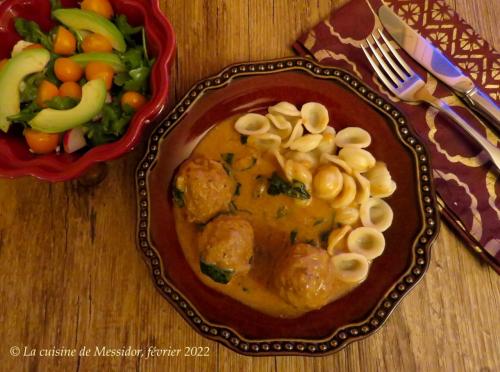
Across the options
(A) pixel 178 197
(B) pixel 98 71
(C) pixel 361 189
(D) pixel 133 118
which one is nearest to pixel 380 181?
(C) pixel 361 189

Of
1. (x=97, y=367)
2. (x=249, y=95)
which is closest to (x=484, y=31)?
(x=249, y=95)

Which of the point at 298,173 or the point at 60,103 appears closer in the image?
the point at 60,103

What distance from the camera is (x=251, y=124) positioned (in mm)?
1411

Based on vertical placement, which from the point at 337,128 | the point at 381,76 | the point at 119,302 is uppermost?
the point at 381,76

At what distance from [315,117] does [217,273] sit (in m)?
0.59

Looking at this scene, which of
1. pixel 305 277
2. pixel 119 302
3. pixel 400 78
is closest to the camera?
pixel 305 277

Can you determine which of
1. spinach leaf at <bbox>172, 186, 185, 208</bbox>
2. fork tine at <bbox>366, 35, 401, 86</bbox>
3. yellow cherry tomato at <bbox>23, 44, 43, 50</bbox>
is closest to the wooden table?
spinach leaf at <bbox>172, 186, 185, 208</bbox>

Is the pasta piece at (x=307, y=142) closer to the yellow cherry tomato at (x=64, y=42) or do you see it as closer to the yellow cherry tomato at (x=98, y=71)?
the yellow cherry tomato at (x=98, y=71)

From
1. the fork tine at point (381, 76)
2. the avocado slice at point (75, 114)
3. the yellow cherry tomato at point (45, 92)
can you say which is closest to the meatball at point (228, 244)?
the avocado slice at point (75, 114)

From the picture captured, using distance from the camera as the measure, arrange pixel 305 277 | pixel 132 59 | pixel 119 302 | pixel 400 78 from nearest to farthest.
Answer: pixel 305 277 → pixel 132 59 → pixel 119 302 → pixel 400 78

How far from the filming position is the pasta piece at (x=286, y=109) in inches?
54.1

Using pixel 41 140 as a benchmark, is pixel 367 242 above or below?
above

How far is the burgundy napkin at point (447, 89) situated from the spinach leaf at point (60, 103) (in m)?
0.80

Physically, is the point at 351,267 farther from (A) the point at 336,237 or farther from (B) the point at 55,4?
(B) the point at 55,4
